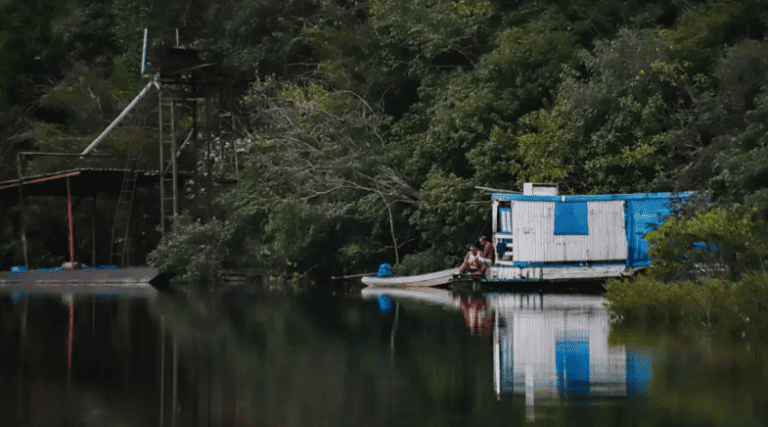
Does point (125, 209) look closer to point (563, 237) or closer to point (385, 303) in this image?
point (385, 303)

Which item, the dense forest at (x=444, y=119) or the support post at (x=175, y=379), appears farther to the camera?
the dense forest at (x=444, y=119)

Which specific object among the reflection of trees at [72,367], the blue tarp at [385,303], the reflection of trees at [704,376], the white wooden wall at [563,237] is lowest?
the blue tarp at [385,303]

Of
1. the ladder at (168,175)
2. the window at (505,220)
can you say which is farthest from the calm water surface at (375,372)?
the ladder at (168,175)

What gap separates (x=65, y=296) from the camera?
31141mm

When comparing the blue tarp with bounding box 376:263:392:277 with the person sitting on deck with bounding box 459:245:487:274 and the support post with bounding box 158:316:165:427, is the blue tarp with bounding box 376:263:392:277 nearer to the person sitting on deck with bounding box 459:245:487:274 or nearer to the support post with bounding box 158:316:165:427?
the person sitting on deck with bounding box 459:245:487:274

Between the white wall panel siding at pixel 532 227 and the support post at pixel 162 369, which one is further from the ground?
the white wall panel siding at pixel 532 227

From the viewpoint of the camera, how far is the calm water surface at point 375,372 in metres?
10.3

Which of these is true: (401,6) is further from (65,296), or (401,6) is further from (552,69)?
(65,296)

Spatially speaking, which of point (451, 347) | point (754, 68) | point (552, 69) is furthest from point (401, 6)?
point (451, 347)

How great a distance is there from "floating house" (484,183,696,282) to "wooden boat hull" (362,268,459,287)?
2.46m

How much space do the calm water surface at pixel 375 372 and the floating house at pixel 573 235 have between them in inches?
262

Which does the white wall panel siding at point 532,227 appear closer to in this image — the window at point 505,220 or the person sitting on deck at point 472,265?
the window at point 505,220

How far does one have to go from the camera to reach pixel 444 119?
111 feet

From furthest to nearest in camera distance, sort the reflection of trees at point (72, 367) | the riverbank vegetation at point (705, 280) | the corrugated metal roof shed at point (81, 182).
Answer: the corrugated metal roof shed at point (81, 182) → the riverbank vegetation at point (705, 280) → the reflection of trees at point (72, 367)
